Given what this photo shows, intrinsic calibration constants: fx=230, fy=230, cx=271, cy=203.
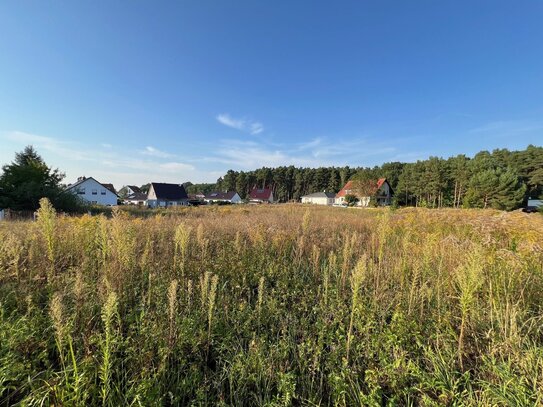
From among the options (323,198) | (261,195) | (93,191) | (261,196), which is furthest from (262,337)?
(261,195)

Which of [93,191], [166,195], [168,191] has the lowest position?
[166,195]

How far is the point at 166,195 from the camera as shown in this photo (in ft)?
165

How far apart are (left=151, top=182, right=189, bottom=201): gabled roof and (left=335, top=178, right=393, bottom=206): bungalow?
128 ft

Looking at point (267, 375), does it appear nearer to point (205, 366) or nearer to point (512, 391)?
point (205, 366)

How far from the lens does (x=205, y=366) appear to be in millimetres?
2088

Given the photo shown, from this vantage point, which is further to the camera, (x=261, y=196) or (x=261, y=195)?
(x=261, y=195)

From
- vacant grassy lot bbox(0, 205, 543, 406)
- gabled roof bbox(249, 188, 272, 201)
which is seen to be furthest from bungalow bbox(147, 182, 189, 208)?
vacant grassy lot bbox(0, 205, 543, 406)

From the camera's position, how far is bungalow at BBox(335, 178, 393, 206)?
48.0 m

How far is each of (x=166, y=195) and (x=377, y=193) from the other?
151ft

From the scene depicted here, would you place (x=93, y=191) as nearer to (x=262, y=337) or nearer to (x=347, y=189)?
(x=262, y=337)

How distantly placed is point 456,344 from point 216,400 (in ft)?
7.78

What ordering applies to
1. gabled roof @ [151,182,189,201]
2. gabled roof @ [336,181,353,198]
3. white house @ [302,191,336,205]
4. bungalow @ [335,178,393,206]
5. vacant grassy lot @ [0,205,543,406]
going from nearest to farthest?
1. vacant grassy lot @ [0,205,543,406]
2. bungalow @ [335,178,393,206]
3. gabled roof @ [151,182,189,201]
4. gabled roof @ [336,181,353,198]
5. white house @ [302,191,336,205]

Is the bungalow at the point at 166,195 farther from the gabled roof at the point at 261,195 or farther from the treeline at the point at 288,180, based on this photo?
the treeline at the point at 288,180

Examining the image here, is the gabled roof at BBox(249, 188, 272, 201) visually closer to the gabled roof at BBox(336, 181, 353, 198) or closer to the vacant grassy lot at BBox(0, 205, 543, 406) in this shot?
the gabled roof at BBox(336, 181, 353, 198)
